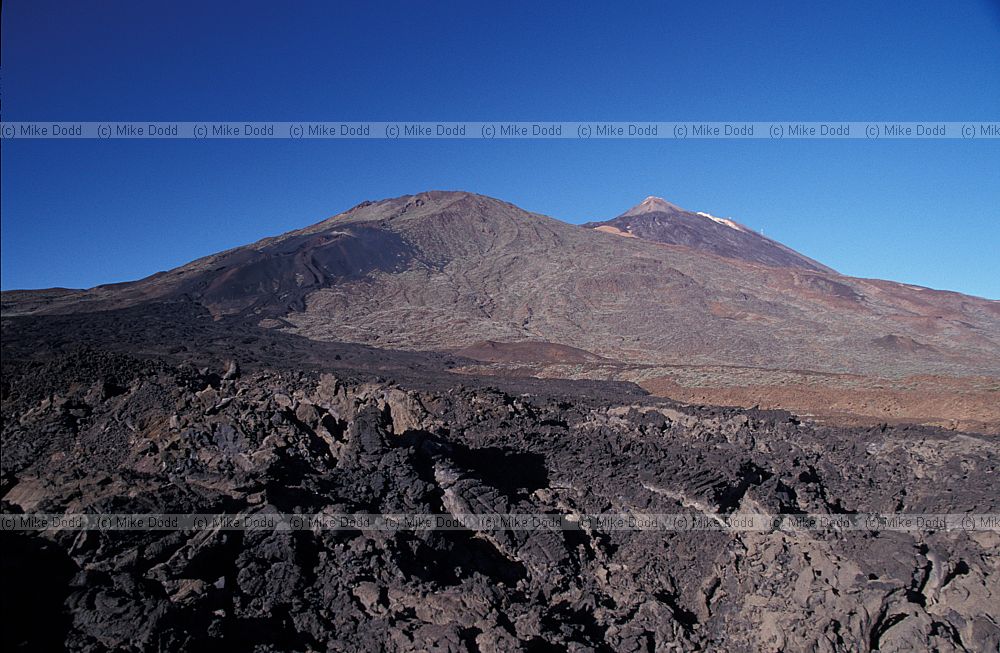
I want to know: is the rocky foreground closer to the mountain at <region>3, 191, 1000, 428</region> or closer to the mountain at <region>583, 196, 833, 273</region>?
the mountain at <region>3, 191, 1000, 428</region>

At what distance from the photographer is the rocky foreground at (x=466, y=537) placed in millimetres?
5082

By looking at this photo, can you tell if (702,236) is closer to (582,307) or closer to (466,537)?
(582,307)

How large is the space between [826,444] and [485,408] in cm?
574

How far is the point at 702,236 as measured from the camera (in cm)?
7462

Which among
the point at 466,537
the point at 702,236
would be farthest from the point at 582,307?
the point at 702,236

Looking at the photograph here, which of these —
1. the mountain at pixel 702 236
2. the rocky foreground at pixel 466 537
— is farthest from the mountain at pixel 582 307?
the mountain at pixel 702 236

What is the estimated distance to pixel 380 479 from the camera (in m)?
7.15

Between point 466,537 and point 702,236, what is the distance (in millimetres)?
72877

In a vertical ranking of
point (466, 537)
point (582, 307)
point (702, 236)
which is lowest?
point (466, 537)

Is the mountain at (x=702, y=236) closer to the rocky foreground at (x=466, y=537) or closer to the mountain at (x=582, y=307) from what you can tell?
the mountain at (x=582, y=307)

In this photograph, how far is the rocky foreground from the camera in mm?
5082

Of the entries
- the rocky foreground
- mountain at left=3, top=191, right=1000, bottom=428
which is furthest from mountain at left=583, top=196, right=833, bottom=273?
the rocky foreground

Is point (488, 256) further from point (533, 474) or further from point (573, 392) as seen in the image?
point (533, 474)

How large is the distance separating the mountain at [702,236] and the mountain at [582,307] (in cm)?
2035
